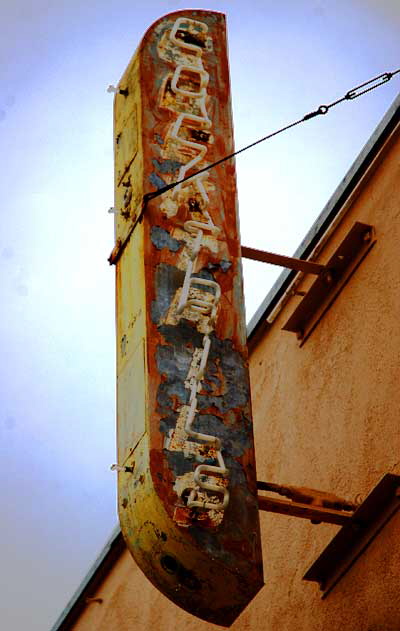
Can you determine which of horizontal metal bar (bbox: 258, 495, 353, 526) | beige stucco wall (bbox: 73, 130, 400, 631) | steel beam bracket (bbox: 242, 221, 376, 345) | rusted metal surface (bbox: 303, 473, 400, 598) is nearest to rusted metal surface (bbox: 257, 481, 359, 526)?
horizontal metal bar (bbox: 258, 495, 353, 526)

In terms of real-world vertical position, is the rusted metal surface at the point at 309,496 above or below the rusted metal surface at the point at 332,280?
below

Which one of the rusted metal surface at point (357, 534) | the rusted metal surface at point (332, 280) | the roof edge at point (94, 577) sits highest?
the rusted metal surface at point (332, 280)

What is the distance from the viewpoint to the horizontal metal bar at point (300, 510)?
8.09 m

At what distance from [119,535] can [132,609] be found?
2.81 ft

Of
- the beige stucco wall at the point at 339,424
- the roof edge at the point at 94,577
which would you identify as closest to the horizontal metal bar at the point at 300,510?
the beige stucco wall at the point at 339,424

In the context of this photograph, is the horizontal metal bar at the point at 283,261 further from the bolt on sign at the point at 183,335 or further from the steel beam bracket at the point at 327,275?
the bolt on sign at the point at 183,335

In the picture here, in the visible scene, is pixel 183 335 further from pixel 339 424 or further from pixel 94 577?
pixel 94 577

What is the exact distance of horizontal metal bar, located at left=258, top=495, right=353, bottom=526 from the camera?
8.09m

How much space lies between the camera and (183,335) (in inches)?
332

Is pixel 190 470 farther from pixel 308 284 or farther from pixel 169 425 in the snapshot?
pixel 308 284

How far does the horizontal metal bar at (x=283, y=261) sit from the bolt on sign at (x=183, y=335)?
1.31 ft

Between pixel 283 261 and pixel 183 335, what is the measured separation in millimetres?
1702

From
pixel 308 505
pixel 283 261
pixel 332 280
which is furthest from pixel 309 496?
pixel 332 280

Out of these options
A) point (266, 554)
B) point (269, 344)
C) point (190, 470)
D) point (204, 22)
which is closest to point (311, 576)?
point (266, 554)
